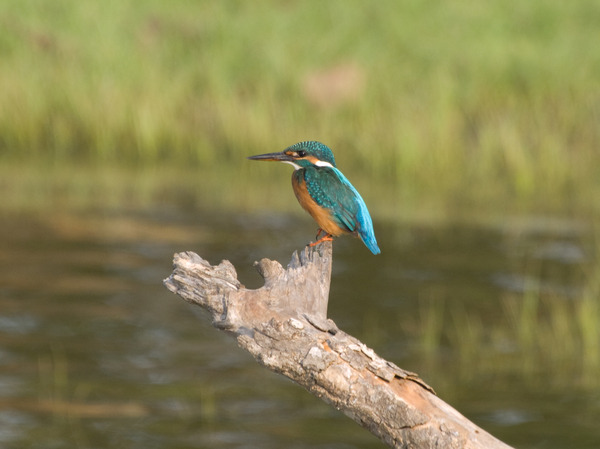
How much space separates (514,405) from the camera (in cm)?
704

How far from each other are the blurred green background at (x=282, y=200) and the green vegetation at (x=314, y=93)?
4cm

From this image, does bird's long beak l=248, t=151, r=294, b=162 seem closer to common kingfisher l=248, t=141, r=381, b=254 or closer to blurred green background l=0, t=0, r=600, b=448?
common kingfisher l=248, t=141, r=381, b=254

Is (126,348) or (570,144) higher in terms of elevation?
(570,144)

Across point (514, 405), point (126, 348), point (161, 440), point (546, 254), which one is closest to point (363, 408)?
point (161, 440)

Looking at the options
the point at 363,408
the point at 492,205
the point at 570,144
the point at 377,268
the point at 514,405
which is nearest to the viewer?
the point at 363,408

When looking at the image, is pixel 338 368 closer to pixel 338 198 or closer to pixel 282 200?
pixel 338 198

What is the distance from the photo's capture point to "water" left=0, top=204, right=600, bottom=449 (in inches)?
259

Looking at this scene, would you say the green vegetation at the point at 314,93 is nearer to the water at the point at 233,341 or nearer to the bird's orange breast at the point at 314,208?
the water at the point at 233,341

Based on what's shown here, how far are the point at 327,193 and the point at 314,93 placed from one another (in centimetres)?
1287

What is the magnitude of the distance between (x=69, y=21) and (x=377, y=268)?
10998 millimetres

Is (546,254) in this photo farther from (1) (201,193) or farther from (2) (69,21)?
(2) (69,21)

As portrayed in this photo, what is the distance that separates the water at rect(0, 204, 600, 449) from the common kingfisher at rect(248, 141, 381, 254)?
2971 mm

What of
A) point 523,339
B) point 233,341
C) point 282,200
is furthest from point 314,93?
point 523,339

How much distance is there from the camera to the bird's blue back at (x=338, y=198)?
3529 mm
